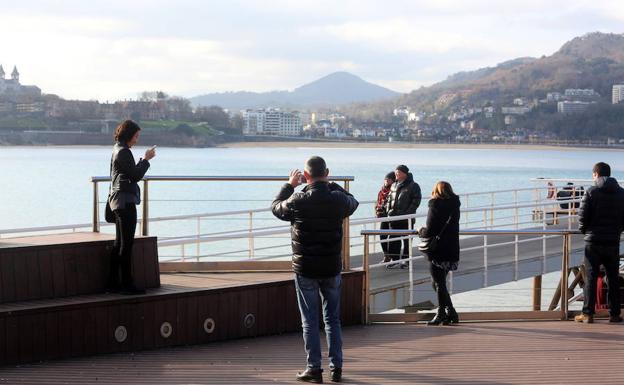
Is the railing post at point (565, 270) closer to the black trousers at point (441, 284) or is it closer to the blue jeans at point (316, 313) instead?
the black trousers at point (441, 284)

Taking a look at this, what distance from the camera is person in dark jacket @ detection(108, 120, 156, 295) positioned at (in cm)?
775

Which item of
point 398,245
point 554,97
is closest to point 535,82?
point 554,97

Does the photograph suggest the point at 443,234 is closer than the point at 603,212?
Yes

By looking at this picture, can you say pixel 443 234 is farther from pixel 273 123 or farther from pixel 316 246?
pixel 273 123

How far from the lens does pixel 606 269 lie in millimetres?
9266

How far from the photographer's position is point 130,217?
25.7ft

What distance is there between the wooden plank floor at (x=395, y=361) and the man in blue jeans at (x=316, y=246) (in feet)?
0.92

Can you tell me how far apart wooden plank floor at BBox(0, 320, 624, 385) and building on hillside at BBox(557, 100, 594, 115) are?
140 m

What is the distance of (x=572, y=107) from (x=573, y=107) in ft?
0.49

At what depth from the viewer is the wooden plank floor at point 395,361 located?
6812mm

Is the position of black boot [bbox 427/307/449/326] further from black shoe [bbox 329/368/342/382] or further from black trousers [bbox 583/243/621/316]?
black shoe [bbox 329/368/342/382]

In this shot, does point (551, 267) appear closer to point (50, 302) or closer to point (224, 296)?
point (224, 296)

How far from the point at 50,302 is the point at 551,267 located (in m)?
10.7

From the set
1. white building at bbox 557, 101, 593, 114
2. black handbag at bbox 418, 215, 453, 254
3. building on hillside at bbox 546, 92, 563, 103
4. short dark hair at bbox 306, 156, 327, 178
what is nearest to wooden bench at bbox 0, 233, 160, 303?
short dark hair at bbox 306, 156, 327, 178
